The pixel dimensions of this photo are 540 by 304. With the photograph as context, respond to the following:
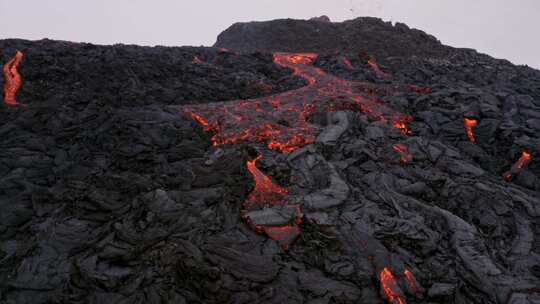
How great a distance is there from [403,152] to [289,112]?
6893mm

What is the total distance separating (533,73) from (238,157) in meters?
36.9

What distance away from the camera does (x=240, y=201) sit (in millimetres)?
11250

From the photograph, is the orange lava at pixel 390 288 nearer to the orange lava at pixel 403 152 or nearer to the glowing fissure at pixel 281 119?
the glowing fissure at pixel 281 119

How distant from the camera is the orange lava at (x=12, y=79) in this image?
1708 centimetres

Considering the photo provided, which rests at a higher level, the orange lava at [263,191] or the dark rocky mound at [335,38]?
the dark rocky mound at [335,38]

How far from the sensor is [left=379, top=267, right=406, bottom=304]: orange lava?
829 cm

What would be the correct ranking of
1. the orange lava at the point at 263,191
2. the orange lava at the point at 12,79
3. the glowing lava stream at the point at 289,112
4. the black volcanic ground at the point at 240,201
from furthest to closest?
the orange lava at the point at 12,79
the glowing lava stream at the point at 289,112
the orange lava at the point at 263,191
the black volcanic ground at the point at 240,201

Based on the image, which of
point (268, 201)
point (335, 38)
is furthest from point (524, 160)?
point (335, 38)

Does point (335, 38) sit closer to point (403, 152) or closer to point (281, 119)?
point (281, 119)

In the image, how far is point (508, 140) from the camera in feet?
55.8

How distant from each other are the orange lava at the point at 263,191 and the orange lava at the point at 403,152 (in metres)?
6.40

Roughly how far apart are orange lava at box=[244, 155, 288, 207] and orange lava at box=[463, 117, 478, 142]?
1233cm

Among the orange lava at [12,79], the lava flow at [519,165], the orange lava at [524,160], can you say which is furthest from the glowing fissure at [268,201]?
the orange lava at [12,79]

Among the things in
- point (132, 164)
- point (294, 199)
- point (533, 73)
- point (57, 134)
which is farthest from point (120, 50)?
point (533, 73)
